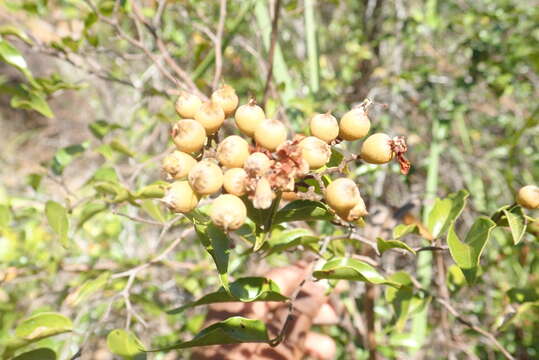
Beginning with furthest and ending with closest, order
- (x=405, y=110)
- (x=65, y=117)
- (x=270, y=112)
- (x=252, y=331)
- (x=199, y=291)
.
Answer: (x=65, y=117)
(x=405, y=110)
(x=199, y=291)
(x=270, y=112)
(x=252, y=331)

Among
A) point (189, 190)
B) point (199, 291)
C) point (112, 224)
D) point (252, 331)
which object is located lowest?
point (199, 291)

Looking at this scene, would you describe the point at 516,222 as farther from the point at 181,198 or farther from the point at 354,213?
the point at 181,198

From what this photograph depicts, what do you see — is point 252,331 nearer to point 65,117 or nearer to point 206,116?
point 206,116

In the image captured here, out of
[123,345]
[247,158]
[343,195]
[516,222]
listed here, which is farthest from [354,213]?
[123,345]

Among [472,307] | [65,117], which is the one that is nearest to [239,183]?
[472,307]

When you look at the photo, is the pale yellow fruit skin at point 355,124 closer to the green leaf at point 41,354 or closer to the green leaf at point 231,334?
the green leaf at point 231,334

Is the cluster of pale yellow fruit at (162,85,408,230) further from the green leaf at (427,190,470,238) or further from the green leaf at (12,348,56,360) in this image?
the green leaf at (12,348,56,360)

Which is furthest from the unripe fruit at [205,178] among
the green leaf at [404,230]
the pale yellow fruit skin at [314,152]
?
the green leaf at [404,230]
